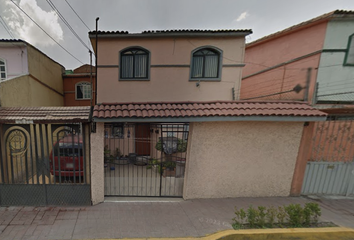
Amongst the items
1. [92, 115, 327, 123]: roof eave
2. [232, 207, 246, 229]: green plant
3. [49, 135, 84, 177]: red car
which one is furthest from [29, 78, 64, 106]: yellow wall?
[232, 207, 246, 229]: green plant

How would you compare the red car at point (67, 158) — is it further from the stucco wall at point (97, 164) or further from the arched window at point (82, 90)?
the arched window at point (82, 90)

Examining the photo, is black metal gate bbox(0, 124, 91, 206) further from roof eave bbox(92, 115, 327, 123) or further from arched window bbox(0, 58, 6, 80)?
arched window bbox(0, 58, 6, 80)

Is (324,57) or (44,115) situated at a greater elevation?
(324,57)

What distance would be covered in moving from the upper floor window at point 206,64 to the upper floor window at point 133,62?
2528 mm

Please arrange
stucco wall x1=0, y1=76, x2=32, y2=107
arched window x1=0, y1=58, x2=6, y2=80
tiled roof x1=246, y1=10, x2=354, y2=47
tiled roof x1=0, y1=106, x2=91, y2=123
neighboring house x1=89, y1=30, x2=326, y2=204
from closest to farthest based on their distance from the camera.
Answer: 1. tiled roof x1=0, y1=106, x2=91, y2=123
2. neighboring house x1=89, y1=30, x2=326, y2=204
3. stucco wall x1=0, y1=76, x2=32, y2=107
4. tiled roof x1=246, y1=10, x2=354, y2=47
5. arched window x1=0, y1=58, x2=6, y2=80

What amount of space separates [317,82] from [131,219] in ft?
27.0

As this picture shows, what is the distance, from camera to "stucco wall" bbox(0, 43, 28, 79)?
7344 millimetres

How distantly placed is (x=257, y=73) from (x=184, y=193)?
27.6 ft

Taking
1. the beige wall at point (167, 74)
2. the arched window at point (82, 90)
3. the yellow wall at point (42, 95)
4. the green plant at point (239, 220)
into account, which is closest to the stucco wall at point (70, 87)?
the arched window at point (82, 90)

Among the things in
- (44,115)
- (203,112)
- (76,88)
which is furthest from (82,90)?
(203,112)

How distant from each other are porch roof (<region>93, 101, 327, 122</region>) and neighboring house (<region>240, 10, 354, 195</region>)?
0.56 meters

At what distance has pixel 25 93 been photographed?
6699 mm

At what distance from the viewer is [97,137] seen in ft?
10.8

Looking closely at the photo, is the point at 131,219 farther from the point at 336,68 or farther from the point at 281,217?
the point at 336,68
